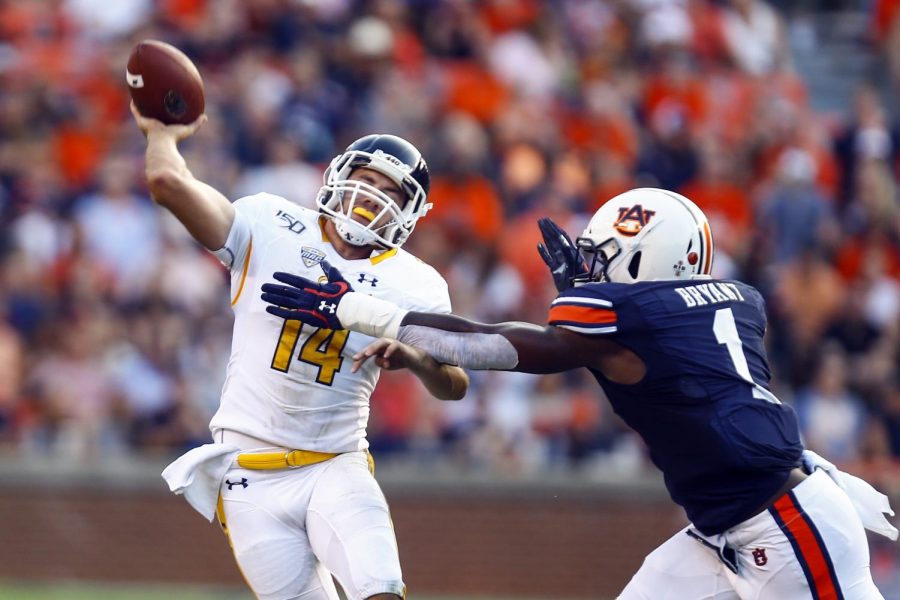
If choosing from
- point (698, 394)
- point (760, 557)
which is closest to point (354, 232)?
point (698, 394)

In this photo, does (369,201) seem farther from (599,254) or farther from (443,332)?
(599,254)

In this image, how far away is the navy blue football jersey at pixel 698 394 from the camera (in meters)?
4.98

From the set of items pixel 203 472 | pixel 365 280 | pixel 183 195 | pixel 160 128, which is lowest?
pixel 203 472

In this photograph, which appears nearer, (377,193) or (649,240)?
(649,240)

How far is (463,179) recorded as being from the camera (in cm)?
1123

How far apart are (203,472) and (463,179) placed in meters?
6.09

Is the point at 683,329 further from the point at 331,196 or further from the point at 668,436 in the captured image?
the point at 331,196

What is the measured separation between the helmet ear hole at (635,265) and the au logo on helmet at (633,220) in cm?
8

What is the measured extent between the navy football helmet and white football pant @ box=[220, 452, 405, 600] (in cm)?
87

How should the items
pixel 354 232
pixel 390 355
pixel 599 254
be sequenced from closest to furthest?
pixel 390 355 → pixel 599 254 → pixel 354 232

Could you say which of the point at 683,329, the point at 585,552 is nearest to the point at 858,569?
the point at 683,329

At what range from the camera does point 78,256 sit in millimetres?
10938

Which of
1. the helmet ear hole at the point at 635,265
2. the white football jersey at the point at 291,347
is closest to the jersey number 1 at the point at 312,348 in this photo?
the white football jersey at the point at 291,347

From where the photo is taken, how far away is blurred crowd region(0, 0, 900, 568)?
10.3 metres
